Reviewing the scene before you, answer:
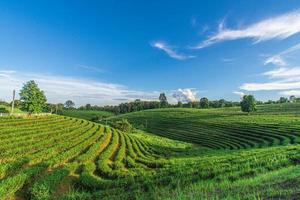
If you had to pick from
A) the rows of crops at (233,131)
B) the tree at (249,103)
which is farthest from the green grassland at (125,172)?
the tree at (249,103)

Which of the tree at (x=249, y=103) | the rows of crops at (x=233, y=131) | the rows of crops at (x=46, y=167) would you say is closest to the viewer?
the rows of crops at (x=46, y=167)

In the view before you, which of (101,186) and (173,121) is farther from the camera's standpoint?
(173,121)

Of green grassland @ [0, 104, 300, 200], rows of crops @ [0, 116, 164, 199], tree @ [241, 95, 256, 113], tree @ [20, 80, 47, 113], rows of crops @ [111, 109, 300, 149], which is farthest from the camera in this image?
tree @ [241, 95, 256, 113]

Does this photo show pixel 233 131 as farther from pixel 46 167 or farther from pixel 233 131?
pixel 46 167

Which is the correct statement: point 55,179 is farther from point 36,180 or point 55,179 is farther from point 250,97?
point 250,97

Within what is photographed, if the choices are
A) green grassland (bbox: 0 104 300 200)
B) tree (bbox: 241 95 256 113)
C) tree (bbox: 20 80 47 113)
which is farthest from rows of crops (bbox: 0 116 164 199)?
tree (bbox: 241 95 256 113)

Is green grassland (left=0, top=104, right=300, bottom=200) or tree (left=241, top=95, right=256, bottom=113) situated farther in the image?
tree (left=241, top=95, right=256, bottom=113)

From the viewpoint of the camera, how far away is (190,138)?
269 ft

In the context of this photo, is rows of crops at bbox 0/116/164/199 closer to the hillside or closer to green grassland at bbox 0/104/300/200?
green grassland at bbox 0/104/300/200

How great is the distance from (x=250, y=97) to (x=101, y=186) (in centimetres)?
11346

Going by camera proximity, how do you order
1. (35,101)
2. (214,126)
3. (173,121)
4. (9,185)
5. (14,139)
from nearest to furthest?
(9,185) < (14,139) < (35,101) < (214,126) < (173,121)

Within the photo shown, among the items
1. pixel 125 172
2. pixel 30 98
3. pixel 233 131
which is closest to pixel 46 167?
pixel 125 172

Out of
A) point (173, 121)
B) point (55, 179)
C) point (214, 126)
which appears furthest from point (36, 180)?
point (173, 121)

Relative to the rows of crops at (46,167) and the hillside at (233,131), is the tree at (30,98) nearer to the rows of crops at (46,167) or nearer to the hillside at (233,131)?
the rows of crops at (46,167)
